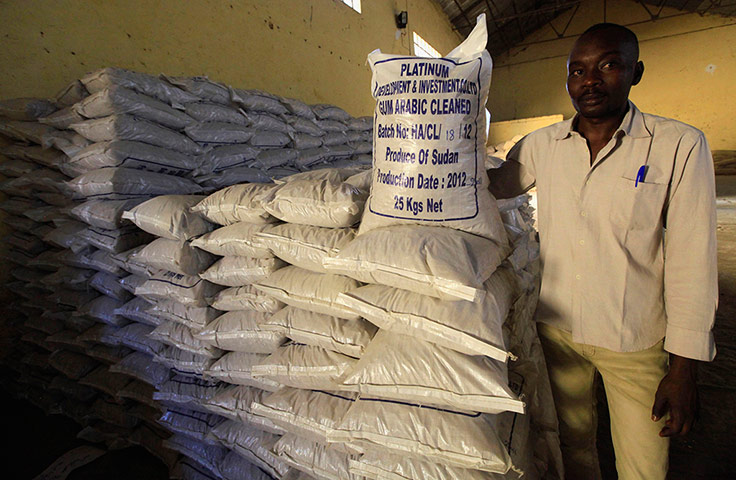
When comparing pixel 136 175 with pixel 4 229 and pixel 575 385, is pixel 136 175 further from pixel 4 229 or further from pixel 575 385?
pixel 575 385

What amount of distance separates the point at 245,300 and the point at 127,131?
3.82 feet

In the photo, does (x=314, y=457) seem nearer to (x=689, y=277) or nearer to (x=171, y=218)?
(x=171, y=218)

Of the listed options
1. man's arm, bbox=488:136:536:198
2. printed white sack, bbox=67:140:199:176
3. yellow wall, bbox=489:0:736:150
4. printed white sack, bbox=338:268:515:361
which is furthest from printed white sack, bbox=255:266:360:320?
yellow wall, bbox=489:0:736:150

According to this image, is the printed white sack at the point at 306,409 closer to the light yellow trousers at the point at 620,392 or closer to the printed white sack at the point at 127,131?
the light yellow trousers at the point at 620,392

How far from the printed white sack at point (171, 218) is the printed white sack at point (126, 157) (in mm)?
350

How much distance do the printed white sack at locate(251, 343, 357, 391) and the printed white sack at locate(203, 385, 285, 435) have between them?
0.17 m

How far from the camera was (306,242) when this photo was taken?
1.21 metres

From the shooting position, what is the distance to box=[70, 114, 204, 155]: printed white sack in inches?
66.5

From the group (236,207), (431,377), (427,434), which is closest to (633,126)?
(431,377)

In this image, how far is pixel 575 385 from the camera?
3.67 feet

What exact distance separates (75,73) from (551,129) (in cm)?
282

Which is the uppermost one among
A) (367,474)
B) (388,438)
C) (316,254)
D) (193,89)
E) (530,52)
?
(530,52)

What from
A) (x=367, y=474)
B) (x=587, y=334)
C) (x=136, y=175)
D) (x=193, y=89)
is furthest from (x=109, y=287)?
(x=587, y=334)

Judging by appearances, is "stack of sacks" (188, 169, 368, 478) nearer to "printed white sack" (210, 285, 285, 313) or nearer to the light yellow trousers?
"printed white sack" (210, 285, 285, 313)
